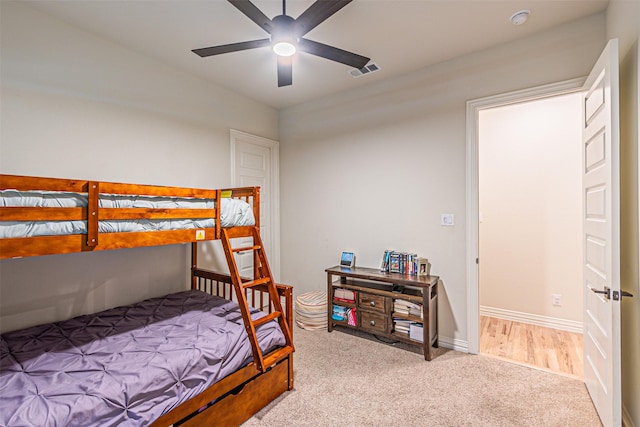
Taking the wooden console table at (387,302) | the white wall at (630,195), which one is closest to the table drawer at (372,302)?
the wooden console table at (387,302)

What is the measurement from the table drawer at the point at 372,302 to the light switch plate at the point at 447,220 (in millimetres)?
953

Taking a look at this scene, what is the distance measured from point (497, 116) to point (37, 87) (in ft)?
14.9

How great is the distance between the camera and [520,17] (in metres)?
2.23

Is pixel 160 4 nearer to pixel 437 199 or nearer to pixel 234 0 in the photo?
pixel 234 0

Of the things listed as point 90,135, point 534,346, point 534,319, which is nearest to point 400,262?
point 534,346

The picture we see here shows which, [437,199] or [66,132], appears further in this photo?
[437,199]

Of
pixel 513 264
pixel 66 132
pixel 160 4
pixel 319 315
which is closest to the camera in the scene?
pixel 160 4

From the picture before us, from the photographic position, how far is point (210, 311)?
238cm

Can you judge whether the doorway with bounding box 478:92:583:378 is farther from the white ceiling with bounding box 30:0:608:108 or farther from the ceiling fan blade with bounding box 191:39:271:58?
the ceiling fan blade with bounding box 191:39:271:58

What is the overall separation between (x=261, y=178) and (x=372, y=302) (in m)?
2.18

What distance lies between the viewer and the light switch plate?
2895mm

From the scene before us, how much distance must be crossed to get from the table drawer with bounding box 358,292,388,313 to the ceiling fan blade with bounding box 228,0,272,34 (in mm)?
2451

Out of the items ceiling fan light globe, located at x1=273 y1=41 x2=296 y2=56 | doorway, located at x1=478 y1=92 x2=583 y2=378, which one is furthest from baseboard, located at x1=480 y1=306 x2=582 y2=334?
ceiling fan light globe, located at x1=273 y1=41 x2=296 y2=56

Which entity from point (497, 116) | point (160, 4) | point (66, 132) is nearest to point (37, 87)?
point (66, 132)
